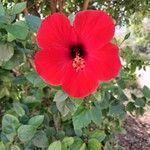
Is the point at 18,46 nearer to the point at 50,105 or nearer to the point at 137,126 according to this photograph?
the point at 50,105

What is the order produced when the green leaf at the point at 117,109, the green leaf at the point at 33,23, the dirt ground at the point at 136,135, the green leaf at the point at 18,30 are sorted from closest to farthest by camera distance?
the green leaf at the point at 18,30 < the green leaf at the point at 33,23 < the green leaf at the point at 117,109 < the dirt ground at the point at 136,135

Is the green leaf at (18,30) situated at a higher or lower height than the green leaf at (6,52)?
higher

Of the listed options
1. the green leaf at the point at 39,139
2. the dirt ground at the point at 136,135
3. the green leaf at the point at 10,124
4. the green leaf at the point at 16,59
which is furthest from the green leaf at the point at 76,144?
the dirt ground at the point at 136,135

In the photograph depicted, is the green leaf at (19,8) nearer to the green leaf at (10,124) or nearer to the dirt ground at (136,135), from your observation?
the green leaf at (10,124)

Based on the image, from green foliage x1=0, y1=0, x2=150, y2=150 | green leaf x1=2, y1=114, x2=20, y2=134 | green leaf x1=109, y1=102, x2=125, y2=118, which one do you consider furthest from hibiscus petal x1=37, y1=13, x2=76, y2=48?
green leaf x1=109, y1=102, x2=125, y2=118

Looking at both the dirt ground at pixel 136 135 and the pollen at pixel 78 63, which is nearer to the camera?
the pollen at pixel 78 63

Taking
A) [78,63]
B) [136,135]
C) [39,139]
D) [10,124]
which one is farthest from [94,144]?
[136,135]
